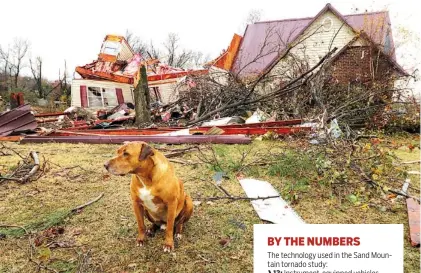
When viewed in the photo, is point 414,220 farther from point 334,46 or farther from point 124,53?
point 124,53

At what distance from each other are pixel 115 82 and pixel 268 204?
1699cm

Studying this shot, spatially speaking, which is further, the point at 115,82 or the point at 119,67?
the point at 119,67

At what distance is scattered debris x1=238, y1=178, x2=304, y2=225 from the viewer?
3193 mm

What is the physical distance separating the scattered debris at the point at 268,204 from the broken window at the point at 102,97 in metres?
16.2

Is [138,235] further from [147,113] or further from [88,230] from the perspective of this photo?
[147,113]

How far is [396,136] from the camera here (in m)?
8.31

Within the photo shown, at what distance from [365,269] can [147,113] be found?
828cm

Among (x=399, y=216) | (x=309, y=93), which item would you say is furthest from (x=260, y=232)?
(x=309, y=93)

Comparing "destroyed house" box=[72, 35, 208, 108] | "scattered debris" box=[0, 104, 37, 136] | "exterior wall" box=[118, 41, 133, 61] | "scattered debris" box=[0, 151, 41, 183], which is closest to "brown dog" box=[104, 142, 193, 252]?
"scattered debris" box=[0, 151, 41, 183]

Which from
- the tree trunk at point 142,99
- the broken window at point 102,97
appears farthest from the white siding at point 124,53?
the tree trunk at point 142,99

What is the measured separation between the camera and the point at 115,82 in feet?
62.4

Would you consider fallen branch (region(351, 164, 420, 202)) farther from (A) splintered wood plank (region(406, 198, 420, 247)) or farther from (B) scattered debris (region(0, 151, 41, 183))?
(B) scattered debris (region(0, 151, 41, 183))

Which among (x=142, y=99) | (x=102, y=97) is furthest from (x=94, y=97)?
(x=142, y=99)

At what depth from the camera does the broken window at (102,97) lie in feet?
62.7
